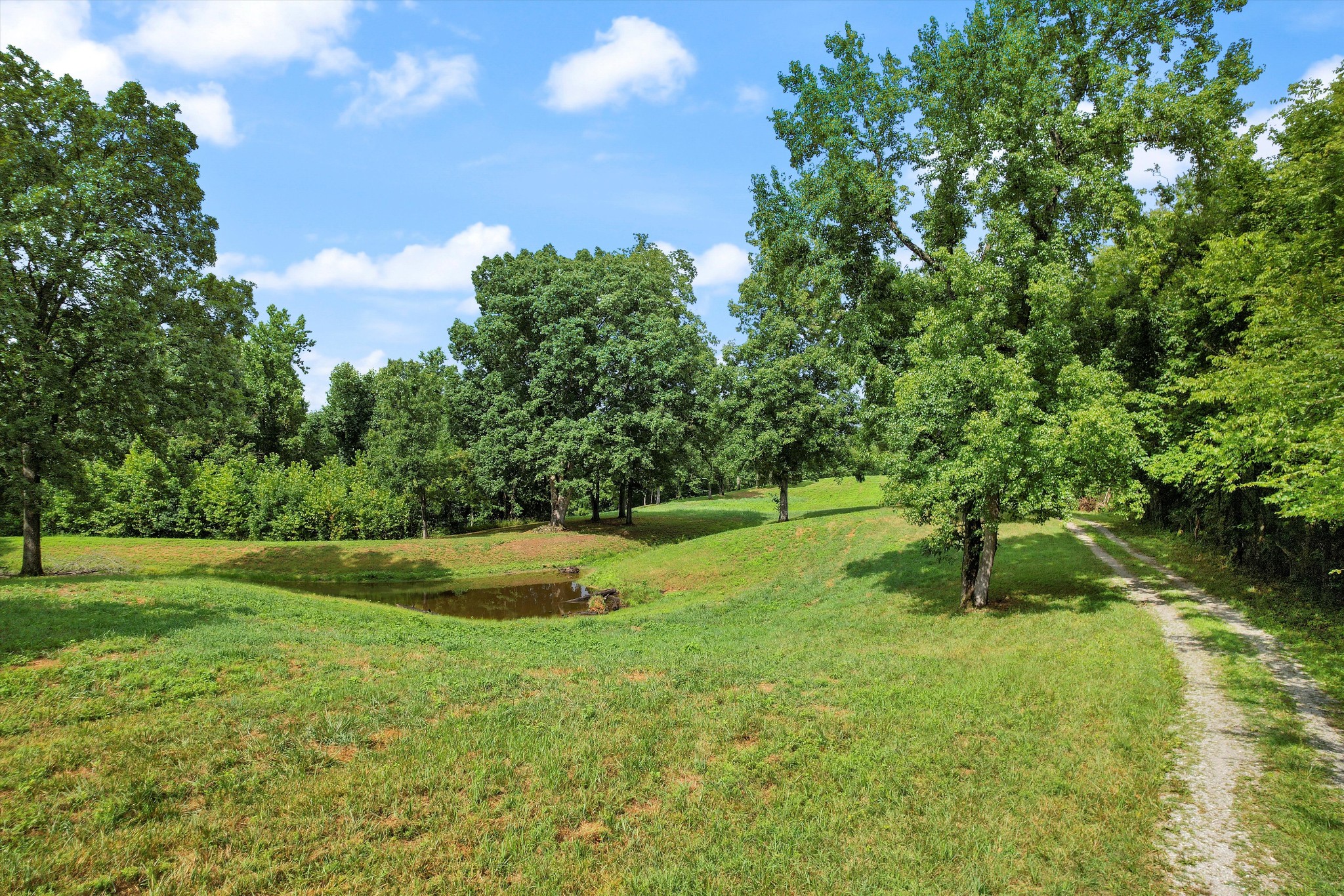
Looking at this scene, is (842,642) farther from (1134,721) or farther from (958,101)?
(958,101)

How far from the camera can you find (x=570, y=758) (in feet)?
29.0

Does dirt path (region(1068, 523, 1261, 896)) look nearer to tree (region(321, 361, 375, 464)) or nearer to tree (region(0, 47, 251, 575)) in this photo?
tree (region(0, 47, 251, 575))

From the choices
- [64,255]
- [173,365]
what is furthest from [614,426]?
[64,255]

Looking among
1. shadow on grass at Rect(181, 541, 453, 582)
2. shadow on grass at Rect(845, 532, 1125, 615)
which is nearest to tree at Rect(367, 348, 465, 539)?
shadow on grass at Rect(181, 541, 453, 582)

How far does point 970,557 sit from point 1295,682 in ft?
26.7

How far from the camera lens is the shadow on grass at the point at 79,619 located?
39.5ft

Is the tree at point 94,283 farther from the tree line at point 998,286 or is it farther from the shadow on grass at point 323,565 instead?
the shadow on grass at point 323,565

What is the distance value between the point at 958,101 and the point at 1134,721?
19.1m

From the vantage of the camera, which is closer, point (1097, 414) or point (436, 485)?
point (1097, 414)

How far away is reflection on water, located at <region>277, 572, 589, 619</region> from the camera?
2719 centimetres

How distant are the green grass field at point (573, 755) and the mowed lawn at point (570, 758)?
1.6 inches

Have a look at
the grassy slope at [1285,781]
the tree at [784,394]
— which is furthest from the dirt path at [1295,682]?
the tree at [784,394]

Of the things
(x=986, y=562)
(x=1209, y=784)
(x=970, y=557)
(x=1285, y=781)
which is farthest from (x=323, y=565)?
(x=1285, y=781)

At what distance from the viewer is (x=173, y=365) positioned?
26.2m
